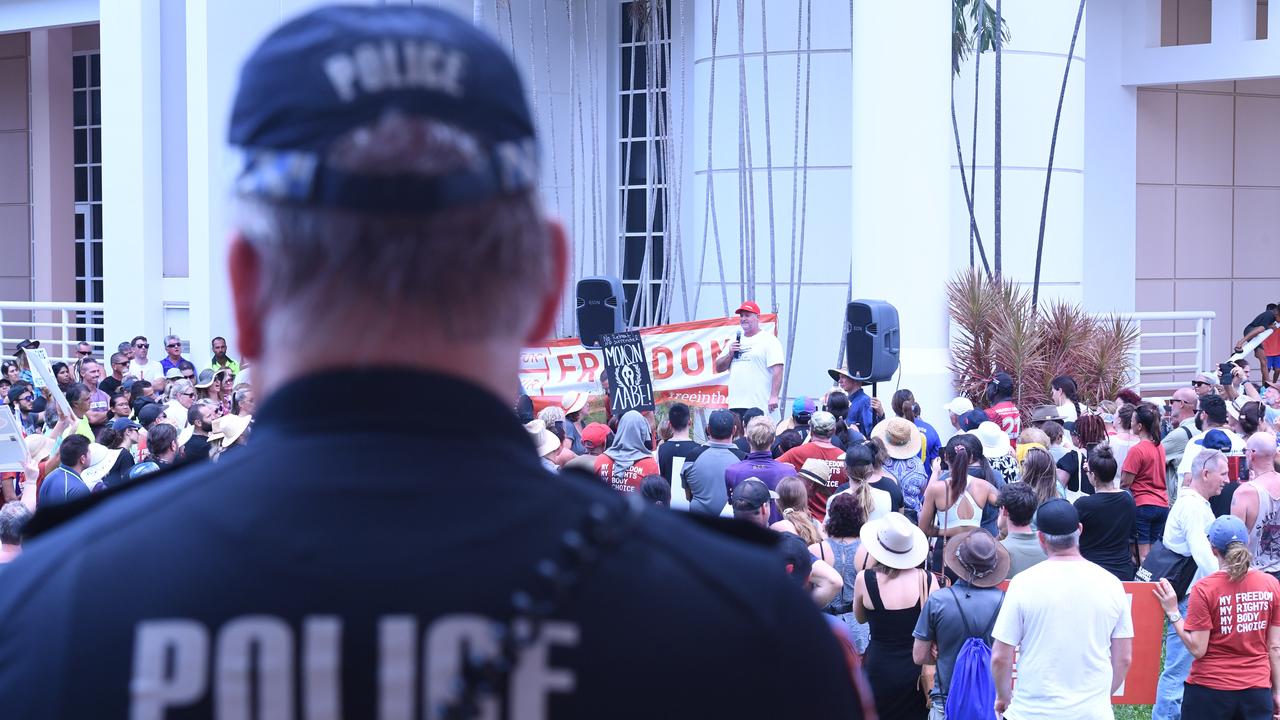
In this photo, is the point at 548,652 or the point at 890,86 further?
the point at 890,86

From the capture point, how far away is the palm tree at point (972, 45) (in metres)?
19.1

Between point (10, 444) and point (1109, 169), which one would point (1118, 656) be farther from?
point (1109, 169)

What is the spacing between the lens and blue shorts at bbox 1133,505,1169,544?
9.83 m

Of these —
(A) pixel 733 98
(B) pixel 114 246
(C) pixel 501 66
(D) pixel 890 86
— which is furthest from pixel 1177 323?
(C) pixel 501 66

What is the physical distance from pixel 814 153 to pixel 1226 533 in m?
14.5

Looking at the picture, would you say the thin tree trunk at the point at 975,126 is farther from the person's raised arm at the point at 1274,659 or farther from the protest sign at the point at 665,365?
the person's raised arm at the point at 1274,659

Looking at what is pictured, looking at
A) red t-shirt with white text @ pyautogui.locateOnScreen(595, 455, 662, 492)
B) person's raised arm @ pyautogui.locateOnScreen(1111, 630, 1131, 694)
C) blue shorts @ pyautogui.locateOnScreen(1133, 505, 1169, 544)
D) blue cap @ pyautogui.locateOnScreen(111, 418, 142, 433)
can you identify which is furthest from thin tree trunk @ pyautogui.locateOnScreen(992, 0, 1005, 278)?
person's raised arm @ pyautogui.locateOnScreen(1111, 630, 1131, 694)

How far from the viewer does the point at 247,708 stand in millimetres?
1169

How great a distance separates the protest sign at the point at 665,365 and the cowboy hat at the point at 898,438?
5248 mm

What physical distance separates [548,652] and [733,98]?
66.9 ft

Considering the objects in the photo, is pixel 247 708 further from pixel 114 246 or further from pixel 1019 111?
pixel 114 246

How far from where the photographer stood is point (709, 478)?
352 inches

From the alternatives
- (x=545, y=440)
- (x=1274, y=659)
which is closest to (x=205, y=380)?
(x=545, y=440)

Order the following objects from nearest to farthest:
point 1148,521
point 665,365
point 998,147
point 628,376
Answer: point 1148,521
point 628,376
point 665,365
point 998,147
